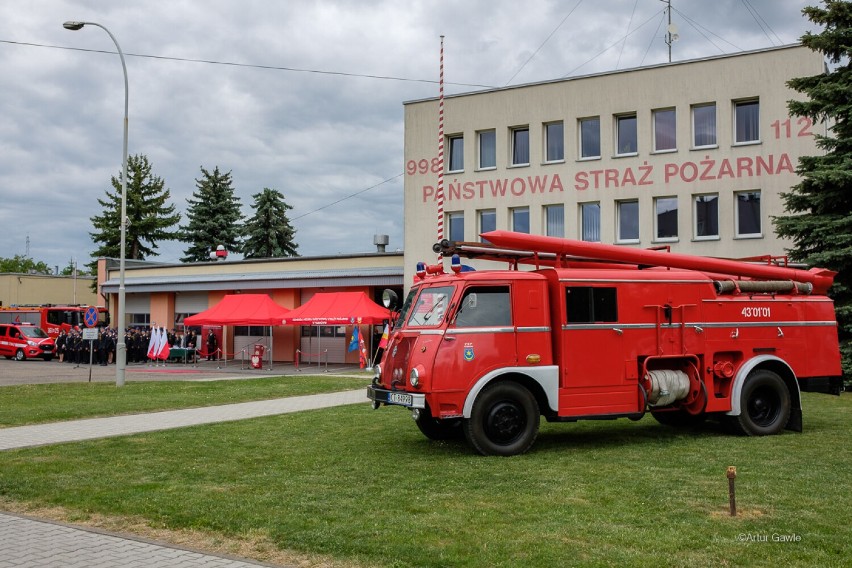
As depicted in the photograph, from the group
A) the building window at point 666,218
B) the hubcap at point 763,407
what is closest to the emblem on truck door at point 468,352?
the hubcap at point 763,407

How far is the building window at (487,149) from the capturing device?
3597cm

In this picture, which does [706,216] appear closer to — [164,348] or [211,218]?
[164,348]

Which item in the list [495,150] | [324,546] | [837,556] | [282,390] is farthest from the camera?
[495,150]

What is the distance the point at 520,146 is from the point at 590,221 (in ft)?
14.5

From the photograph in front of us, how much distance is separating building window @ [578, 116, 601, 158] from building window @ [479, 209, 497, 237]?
4.47m

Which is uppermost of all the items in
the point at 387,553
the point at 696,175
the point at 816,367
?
the point at 696,175

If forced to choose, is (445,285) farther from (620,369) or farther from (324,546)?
(324,546)

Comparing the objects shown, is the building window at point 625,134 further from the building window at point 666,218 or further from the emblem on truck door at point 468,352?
the emblem on truck door at point 468,352

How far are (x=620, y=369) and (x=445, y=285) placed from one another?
2.73 m

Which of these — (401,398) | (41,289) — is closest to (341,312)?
(401,398)

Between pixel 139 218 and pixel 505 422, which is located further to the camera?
pixel 139 218

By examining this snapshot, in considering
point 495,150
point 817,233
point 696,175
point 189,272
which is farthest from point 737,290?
point 189,272

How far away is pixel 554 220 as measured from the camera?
114 feet

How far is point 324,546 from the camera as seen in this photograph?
691cm
